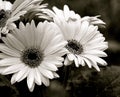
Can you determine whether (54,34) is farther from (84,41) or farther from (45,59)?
(84,41)

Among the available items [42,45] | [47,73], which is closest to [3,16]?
[42,45]

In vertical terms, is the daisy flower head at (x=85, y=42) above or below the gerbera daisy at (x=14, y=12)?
below

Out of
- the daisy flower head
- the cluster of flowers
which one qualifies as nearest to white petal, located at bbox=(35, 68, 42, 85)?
the cluster of flowers

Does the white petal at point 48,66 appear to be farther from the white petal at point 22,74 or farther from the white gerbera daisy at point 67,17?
the white gerbera daisy at point 67,17

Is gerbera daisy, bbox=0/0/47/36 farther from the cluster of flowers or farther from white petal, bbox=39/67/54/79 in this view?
white petal, bbox=39/67/54/79

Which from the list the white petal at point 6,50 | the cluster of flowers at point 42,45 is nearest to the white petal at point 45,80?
the cluster of flowers at point 42,45

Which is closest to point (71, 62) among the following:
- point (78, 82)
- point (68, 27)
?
point (68, 27)
